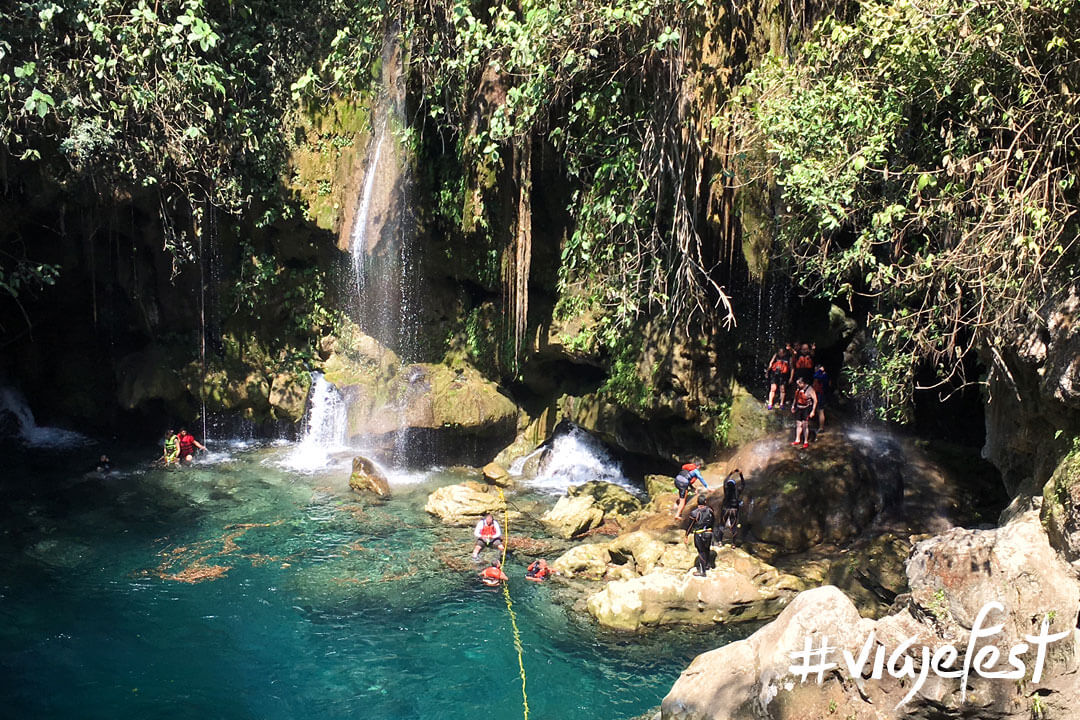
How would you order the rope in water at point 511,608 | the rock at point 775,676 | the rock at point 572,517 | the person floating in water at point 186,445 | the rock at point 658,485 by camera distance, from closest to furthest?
the rock at point 775,676 → the rope in water at point 511,608 → the rock at point 572,517 → the rock at point 658,485 → the person floating in water at point 186,445

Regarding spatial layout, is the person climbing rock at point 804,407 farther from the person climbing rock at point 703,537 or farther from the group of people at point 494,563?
the group of people at point 494,563

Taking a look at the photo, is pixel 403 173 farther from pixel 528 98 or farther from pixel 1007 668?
pixel 1007 668

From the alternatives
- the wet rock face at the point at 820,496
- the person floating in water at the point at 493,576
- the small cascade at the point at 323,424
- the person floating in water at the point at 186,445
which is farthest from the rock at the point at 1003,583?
the person floating in water at the point at 186,445

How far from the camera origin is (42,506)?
1370 centimetres

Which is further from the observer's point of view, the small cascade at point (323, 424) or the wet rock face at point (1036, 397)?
the small cascade at point (323, 424)

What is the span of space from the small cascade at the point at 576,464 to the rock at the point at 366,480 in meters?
2.75

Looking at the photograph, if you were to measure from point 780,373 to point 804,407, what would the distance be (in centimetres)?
70

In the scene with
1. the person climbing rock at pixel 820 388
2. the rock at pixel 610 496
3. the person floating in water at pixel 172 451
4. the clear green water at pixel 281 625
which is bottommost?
the clear green water at pixel 281 625

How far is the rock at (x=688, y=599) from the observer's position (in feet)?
31.9

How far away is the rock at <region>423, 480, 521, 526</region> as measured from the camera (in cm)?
1318

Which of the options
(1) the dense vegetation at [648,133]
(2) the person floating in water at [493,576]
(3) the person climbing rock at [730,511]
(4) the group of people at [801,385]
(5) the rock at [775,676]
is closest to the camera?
(5) the rock at [775,676]

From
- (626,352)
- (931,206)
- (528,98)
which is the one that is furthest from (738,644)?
(528,98)

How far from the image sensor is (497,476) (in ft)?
49.6

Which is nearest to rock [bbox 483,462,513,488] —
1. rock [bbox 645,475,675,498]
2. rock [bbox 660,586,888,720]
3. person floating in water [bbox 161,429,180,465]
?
rock [bbox 645,475,675,498]
